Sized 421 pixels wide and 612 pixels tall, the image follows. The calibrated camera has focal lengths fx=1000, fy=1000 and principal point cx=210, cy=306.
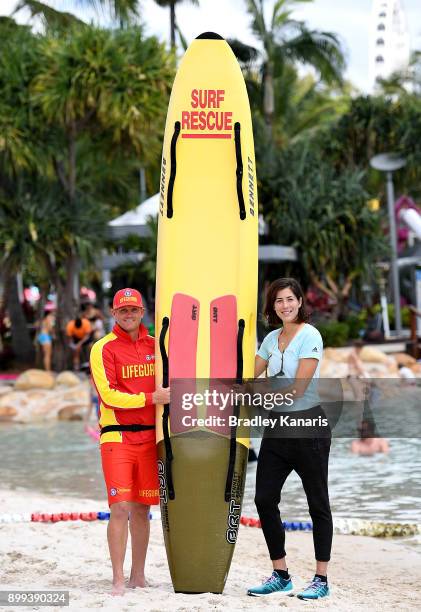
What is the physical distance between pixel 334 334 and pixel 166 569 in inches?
653

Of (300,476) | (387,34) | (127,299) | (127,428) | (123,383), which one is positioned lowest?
(300,476)

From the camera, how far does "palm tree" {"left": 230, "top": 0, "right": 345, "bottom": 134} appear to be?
3266cm

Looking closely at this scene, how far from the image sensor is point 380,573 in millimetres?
6941

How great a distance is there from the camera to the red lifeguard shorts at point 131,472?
5.33 metres

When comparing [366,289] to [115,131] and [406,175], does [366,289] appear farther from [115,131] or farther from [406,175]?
[115,131]

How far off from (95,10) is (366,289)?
11344 millimetres

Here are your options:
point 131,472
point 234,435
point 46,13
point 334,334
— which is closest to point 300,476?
point 234,435

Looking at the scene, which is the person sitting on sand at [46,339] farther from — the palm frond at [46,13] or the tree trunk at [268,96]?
the tree trunk at [268,96]

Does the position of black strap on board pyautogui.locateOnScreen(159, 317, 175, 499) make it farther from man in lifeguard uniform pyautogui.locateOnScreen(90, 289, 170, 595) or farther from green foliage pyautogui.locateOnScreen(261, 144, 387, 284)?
green foliage pyautogui.locateOnScreen(261, 144, 387, 284)

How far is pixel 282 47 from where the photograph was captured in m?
32.8

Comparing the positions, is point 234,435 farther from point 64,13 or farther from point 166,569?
point 64,13

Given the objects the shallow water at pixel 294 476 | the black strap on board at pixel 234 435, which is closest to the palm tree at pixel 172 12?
the shallow water at pixel 294 476

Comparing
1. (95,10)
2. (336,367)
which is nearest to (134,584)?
(336,367)

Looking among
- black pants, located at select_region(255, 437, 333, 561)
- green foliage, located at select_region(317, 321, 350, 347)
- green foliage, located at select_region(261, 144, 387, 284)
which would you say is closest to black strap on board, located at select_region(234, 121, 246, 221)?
black pants, located at select_region(255, 437, 333, 561)
